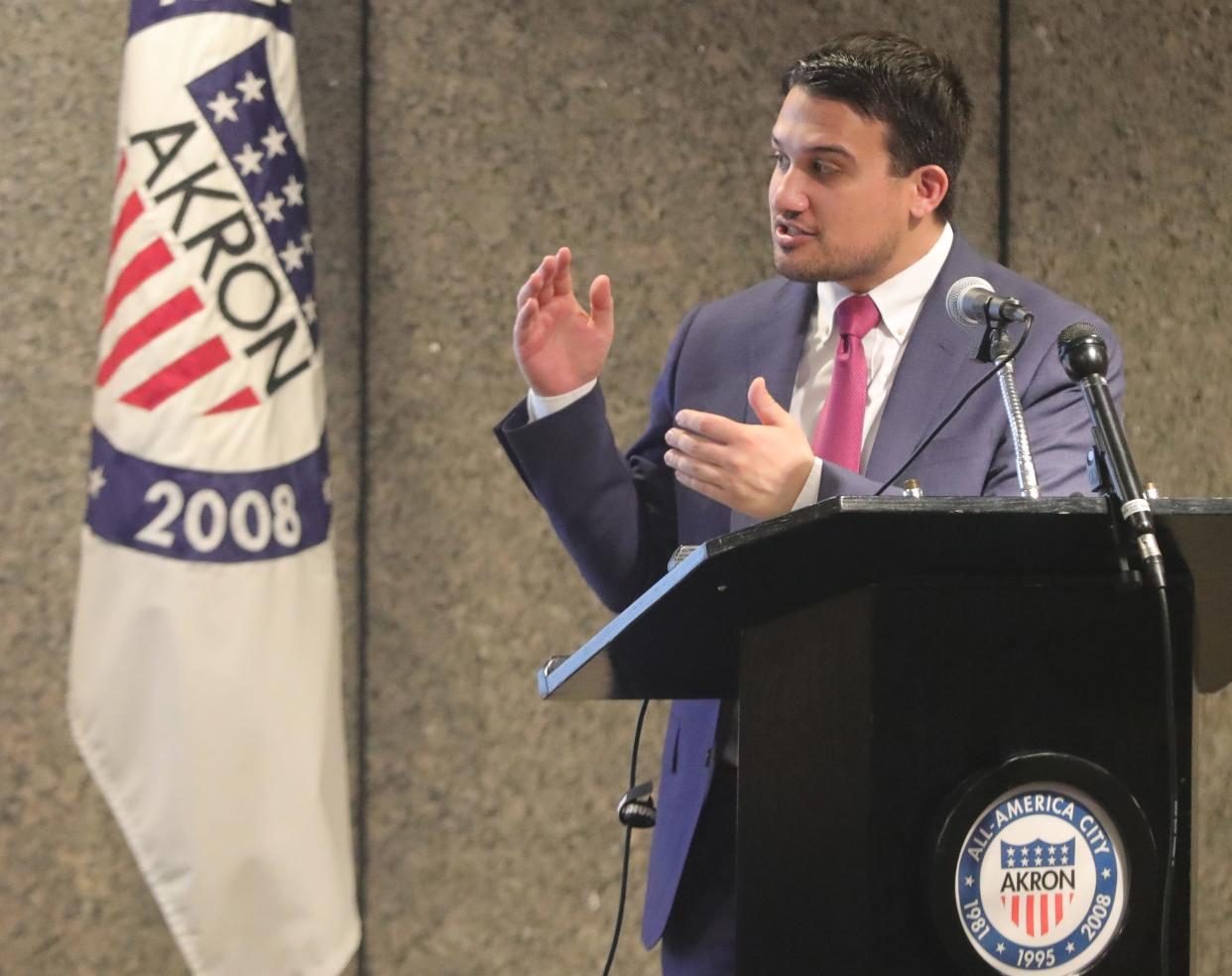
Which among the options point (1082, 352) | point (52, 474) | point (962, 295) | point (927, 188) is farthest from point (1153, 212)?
point (52, 474)

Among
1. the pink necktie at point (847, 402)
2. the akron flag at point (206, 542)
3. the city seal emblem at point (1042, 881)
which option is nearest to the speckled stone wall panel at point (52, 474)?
the akron flag at point (206, 542)

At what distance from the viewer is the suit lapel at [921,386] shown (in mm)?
1687

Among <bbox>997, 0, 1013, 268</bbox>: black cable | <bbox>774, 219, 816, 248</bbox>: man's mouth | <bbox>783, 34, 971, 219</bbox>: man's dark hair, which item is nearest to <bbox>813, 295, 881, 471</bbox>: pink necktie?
<bbox>774, 219, 816, 248</bbox>: man's mouth

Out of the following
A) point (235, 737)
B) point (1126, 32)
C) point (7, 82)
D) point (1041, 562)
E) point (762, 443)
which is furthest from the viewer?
point (1126, 32)

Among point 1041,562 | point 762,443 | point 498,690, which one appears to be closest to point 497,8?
point 498,690

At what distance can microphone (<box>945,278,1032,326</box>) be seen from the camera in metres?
1.28

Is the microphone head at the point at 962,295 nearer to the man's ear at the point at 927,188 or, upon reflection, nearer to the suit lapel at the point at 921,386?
the suit lapel at the point at 921,386

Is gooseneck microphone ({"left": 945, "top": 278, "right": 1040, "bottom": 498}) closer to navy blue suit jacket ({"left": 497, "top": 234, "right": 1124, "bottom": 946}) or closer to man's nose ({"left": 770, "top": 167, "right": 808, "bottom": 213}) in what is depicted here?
navy blue suit jacket ({"left": 497, "top": 234, "right": 1124, "bottom": 946})

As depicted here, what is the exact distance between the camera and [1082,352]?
3.55 ft

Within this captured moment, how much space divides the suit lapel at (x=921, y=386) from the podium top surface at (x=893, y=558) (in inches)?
21.5

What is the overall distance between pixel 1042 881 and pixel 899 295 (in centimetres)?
101

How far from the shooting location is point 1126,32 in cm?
307

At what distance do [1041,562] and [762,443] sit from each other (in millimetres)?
364

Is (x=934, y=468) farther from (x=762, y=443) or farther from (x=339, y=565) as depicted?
(x=339, y=565)
